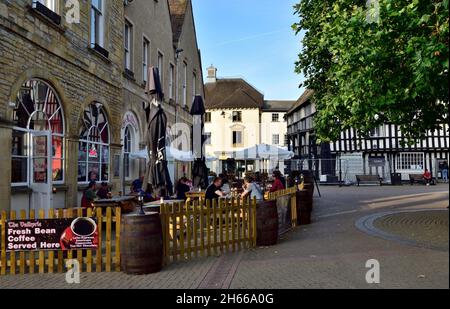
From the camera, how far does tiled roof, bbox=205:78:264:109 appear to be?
6144 centimetres

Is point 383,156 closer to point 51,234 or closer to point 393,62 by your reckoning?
point 393,62

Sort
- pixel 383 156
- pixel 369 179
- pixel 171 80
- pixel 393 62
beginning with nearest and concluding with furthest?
pixel 393 62
pixel 171 80
pixel 369 179
pixel 383 156

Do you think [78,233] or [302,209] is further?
[302,209]

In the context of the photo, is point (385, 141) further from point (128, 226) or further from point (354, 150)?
point (128, 226)

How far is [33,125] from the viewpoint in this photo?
36.3 feet

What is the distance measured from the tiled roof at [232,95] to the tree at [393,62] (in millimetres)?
49774

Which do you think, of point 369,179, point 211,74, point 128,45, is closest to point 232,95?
point 211,74

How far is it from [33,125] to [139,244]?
19.0 ft

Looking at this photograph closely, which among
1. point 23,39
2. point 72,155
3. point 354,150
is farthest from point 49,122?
point 354,150

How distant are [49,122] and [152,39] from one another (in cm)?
1106

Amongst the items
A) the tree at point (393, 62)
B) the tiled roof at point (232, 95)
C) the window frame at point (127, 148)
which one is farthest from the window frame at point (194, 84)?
the tiled roof at point (232, 95)

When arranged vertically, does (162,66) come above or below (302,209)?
above

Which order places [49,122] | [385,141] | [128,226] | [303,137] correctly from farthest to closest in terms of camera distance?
[303,137]
[385,141]
[49,122]
[128,226]
